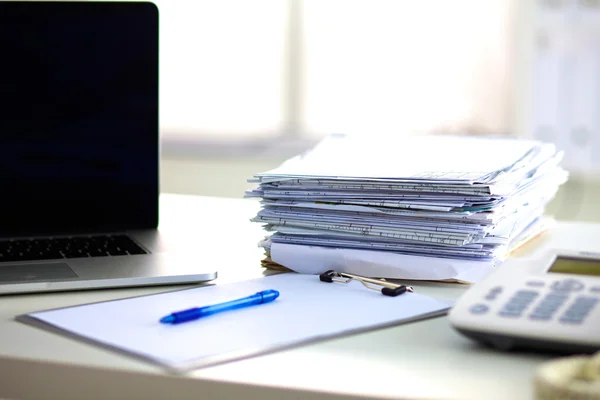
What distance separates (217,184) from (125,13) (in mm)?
2156

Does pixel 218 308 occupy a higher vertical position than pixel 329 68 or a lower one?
lower

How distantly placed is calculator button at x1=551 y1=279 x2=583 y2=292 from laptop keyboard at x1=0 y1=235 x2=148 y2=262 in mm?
483

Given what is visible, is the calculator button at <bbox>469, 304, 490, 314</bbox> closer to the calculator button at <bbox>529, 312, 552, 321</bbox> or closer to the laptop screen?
the calculator button at <bbox>529, 312, 552, 321</bbox>

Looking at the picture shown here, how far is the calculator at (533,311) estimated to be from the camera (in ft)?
1.93

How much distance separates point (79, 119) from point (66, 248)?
24 cm

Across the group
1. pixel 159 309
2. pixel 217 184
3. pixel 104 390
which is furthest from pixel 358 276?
pixel 217 184

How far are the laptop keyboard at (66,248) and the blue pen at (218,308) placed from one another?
25 centimetres

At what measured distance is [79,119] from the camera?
3.78 ft

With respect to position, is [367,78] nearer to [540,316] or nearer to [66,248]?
[66,248]

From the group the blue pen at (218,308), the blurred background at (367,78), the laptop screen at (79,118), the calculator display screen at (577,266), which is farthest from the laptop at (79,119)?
the blurred background at (367,78)

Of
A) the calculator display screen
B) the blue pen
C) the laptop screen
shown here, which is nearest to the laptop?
the laptop screen

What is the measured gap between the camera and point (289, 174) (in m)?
0.95

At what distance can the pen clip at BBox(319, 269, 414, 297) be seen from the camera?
31.8 inches

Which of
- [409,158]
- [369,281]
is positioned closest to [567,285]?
[369,281]
